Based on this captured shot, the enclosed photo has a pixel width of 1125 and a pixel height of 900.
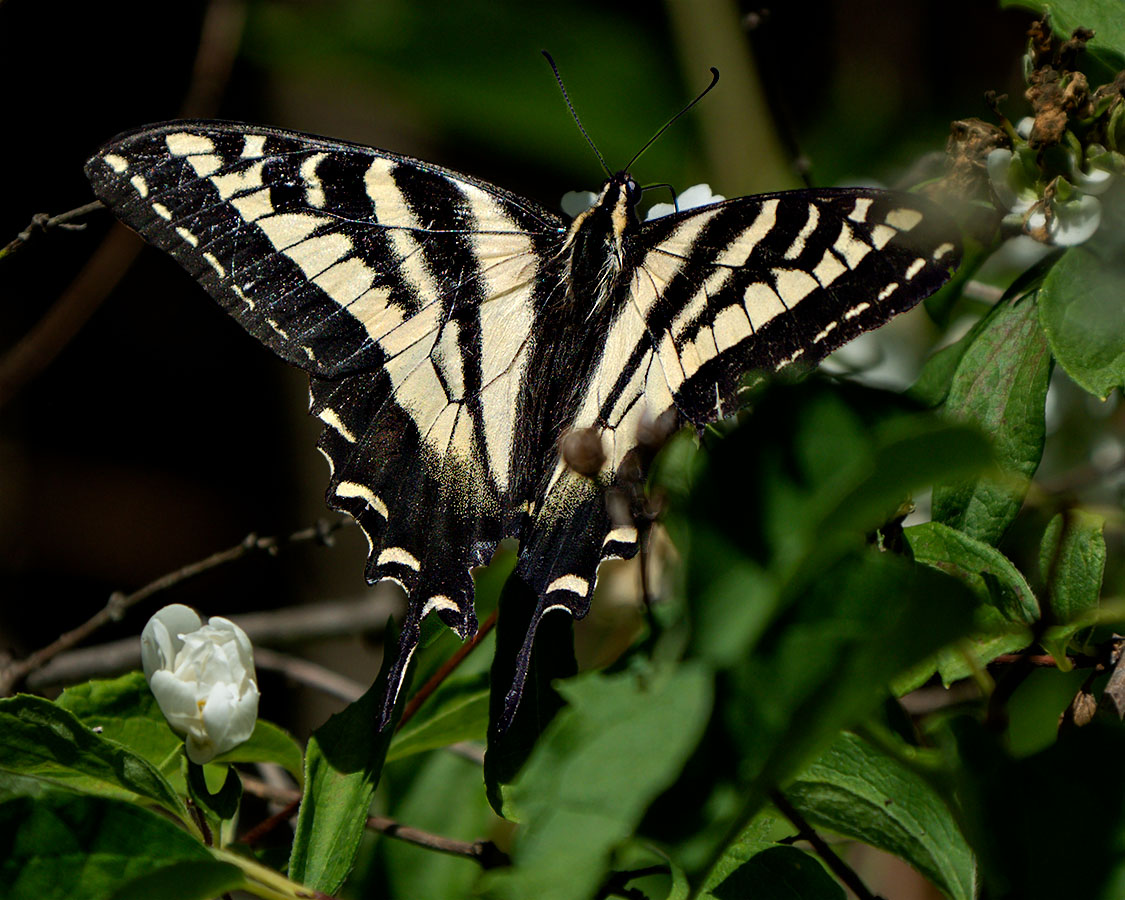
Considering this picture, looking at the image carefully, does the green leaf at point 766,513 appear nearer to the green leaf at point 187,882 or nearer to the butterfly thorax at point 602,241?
the green leaf at point 187,882

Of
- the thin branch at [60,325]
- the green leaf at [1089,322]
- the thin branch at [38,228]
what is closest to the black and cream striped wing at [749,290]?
the green leaf at [1089,322]

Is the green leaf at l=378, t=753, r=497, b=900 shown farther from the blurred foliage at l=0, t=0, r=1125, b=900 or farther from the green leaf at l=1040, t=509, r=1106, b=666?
the green leaf at l=1040, t=509, r=1106, b=666

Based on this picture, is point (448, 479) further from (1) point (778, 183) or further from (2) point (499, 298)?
(1) point (778, 183)

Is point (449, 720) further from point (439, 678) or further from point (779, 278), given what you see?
point (779, 278)

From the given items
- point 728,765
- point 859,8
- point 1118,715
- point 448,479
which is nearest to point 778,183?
point 859,8

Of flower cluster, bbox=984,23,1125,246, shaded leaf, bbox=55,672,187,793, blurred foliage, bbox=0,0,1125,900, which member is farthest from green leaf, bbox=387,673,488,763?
flower cluster, bbox=984,23,1125,246

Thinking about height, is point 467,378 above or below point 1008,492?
above
